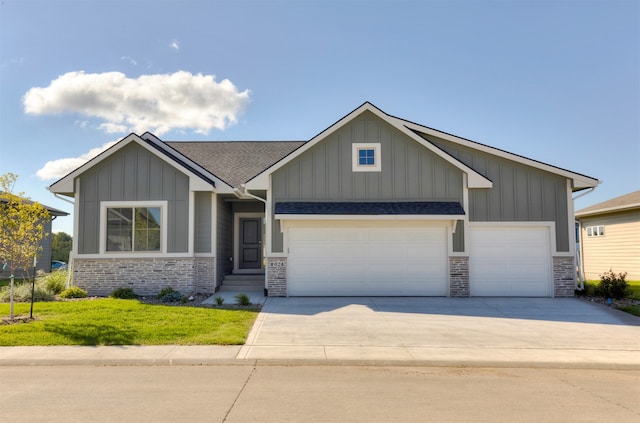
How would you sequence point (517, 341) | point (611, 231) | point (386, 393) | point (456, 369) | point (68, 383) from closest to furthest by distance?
1. point (386, 393)
2. point (68, 383)
3. point (456, 369)
4. point (517, 341)
5. point (611, 231)

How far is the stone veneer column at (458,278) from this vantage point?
43.8ft

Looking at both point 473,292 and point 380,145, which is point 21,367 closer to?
point 380,145

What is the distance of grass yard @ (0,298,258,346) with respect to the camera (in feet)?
26.0

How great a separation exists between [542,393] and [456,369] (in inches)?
54.0

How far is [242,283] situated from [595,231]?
19.0m

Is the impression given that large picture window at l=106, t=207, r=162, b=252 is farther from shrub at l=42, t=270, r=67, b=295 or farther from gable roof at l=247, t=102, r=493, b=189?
gable roof at l=247, t=102, r=493, b=189

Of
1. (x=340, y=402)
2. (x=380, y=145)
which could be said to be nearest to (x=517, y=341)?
(x=340, y=402)

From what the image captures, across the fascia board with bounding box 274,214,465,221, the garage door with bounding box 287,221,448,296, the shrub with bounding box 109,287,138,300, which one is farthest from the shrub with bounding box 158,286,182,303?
the fascia board with bounding box 274,214,465,221

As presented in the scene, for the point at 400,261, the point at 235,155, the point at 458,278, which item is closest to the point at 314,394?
the point at 400,261

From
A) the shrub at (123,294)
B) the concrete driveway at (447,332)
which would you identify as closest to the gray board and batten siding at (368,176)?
the concrete driveway at (447,332)

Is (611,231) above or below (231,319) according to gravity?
above

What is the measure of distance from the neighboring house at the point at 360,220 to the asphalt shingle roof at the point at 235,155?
2.85 m

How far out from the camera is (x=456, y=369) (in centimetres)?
666

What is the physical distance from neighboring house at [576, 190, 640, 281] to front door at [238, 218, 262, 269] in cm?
1667
